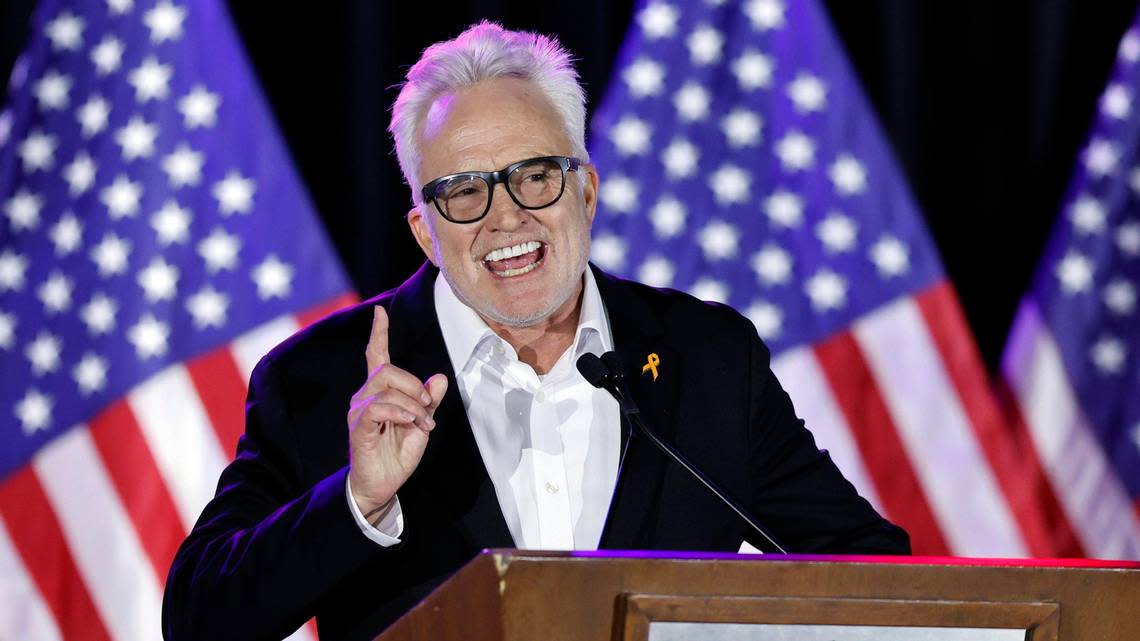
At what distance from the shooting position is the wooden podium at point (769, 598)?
2.92 feet

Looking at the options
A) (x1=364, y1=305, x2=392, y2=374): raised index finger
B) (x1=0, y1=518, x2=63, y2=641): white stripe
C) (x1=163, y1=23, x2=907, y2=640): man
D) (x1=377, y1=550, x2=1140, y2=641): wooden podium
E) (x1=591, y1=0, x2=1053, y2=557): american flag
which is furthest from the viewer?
(x1=591, y1=0, x2=1053, y2=557): american flag

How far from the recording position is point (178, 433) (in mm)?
2613

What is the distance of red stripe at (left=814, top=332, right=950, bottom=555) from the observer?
2.76 m

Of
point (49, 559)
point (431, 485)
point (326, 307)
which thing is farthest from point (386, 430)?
point (49, 559)

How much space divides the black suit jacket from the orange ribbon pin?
10mm

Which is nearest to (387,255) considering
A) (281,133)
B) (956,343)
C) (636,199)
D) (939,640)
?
(281,133)

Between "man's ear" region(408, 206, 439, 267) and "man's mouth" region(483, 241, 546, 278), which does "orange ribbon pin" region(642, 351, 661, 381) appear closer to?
"man's mouth" region(483, 241, 546, 278)

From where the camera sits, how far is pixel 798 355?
2762mm

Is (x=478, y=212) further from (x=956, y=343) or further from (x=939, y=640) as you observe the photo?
(x=956, y=343)

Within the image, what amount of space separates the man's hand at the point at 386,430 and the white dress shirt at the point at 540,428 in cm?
30

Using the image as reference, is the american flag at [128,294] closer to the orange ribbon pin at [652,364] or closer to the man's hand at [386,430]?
the orange ribbon pin at [652,364]

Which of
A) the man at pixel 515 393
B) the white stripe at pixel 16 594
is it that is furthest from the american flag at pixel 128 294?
the man at pixel 515 393

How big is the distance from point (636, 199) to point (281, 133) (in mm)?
776

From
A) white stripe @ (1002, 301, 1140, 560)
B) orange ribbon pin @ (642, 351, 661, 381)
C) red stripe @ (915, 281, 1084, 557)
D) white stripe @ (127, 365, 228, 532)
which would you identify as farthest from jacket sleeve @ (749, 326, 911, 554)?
white stripe @ (127, 365, 228, 532)
